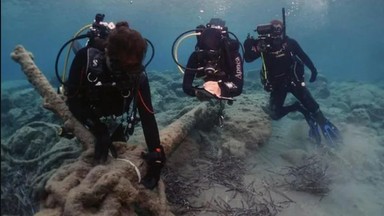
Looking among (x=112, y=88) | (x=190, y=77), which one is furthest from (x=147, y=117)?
(x=190, y=77)

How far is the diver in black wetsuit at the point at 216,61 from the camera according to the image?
546 cm

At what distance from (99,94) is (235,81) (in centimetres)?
269

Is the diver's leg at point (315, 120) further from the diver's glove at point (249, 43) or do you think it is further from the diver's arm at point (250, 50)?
the diver's glove at point (249, 43)

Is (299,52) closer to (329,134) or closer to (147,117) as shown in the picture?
(329,134)

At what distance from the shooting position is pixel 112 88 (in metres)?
3.56

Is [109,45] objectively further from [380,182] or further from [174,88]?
[174,88]

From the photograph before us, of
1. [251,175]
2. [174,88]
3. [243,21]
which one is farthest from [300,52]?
[243,21]

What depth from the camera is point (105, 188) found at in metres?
3.07

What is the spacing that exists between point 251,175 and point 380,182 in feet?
10.1

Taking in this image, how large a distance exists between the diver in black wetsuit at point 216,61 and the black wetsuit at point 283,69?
1.69 meters

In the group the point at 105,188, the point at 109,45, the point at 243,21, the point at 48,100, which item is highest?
the point at 109,45

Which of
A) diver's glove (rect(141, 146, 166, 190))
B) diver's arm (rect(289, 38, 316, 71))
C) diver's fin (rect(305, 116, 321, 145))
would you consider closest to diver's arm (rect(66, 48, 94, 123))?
diver's glove (rect(141, 146, 166, 190))

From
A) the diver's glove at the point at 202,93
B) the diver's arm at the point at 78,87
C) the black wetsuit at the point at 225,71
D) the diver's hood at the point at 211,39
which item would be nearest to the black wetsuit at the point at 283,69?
the black wetsuit at the point at 225,71

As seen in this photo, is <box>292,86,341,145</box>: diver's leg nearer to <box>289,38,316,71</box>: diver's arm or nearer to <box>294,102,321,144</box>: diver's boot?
<box>294,102,321,144</box>: diver's boot
